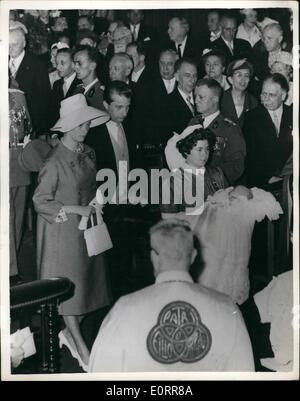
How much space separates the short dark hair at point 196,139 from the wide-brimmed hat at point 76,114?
0.31 metres

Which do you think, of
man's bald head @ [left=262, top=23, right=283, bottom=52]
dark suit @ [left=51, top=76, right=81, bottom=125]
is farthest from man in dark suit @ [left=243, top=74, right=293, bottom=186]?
dark suit @ [left=51, top=76, right=81, bottom=125]

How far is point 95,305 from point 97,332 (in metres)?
0.10

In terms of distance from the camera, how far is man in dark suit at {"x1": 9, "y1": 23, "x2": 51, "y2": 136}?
9.34ft

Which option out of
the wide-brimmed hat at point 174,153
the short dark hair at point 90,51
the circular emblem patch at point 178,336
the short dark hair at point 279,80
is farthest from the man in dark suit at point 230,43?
the circular emblem patch at point 178,336

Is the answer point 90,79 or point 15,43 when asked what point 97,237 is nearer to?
point 90,79

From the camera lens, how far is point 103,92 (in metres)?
2.85

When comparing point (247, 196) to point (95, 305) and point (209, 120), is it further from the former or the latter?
point (95, 305)

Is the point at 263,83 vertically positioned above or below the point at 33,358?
above

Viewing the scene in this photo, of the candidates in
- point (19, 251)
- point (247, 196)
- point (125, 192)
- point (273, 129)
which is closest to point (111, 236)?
point (125, 192)

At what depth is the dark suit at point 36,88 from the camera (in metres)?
2.85

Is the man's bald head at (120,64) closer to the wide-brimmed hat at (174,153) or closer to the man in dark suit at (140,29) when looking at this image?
the man in dark suit at (140,29)

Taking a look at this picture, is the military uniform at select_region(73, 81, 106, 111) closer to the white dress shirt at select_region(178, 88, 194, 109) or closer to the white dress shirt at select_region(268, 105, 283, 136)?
the white dress shirt at select_region(178, 88, 194, 109)

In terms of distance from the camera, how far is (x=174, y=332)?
2828 mm

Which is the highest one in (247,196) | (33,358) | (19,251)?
(247,196)
